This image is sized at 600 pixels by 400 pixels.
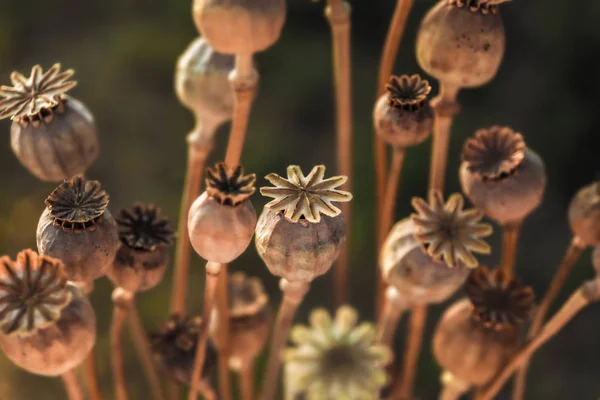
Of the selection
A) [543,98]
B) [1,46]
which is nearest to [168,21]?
[1,46]

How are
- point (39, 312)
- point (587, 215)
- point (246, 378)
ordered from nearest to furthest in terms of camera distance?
point (39, 312) < point (587, 215) < point (246, 378)

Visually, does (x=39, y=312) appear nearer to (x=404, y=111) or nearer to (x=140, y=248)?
(x=140, y=248)

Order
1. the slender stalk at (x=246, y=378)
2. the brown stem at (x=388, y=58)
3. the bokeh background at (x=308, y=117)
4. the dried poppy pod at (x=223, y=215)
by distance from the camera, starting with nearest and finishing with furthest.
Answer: the dried poppy pod at (x=223, y=215)
the brown stem at (x=388, y=58)
the slender stalk at (x=246, y=378)
the bokeh background at (x=308, y=117)

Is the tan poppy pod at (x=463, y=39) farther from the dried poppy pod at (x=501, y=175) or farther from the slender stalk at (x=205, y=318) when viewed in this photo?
the slender stalk at (x=205, y=318)

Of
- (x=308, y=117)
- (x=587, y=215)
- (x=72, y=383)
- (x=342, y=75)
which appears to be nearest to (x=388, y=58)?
(x=342, y=75)

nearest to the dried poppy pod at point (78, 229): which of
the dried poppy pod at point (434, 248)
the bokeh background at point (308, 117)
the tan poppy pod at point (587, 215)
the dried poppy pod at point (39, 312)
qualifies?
the dried poppy pod at point (39, 312)

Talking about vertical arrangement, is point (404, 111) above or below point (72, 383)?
above

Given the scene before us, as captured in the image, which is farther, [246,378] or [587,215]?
[246,378]

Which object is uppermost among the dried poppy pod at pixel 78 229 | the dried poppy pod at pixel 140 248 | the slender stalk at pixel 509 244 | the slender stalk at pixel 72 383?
the dried poppy pod at pixel 78 229
